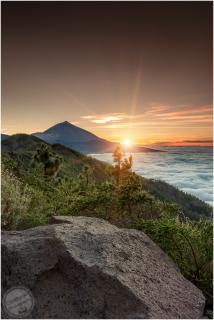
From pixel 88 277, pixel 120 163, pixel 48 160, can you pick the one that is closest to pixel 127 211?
pixel 120 163

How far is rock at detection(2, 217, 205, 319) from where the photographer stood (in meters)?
6.48

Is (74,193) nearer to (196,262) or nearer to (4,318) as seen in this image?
(196,262)

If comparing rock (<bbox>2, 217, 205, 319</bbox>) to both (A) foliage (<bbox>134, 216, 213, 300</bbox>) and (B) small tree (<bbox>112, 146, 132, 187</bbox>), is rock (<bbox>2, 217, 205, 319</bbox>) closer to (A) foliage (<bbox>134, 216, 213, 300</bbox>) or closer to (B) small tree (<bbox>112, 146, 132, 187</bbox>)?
(A) foliage (<bbox>134, 216, 213, 300</bbox>)

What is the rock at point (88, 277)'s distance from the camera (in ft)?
21.2

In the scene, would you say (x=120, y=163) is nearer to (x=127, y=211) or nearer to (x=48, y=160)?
(x=127, y=211)

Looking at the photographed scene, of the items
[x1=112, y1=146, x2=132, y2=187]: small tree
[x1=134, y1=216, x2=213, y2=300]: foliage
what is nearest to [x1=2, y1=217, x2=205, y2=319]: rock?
[x1=134, y1=216, x2=213, y2=300]: foliage

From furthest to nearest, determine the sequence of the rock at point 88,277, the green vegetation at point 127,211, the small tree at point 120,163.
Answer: the small tree at point 120,163 < the green vegetation at point 127,211 < the rock at point 88,277

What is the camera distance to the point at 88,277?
21.7ft

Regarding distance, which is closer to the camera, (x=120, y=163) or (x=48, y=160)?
(x=120, y=163)

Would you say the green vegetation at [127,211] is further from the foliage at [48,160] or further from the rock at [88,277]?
the foliage at [48,160]

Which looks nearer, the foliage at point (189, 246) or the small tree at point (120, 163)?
the foliage at point (189, 246)

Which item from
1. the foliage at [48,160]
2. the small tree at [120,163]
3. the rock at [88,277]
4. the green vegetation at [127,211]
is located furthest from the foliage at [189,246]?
the foliage at [48,160]

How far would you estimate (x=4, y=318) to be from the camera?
622cm

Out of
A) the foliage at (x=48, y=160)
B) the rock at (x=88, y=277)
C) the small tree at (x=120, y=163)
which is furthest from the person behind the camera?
the foliage at (x=48, y=160)
